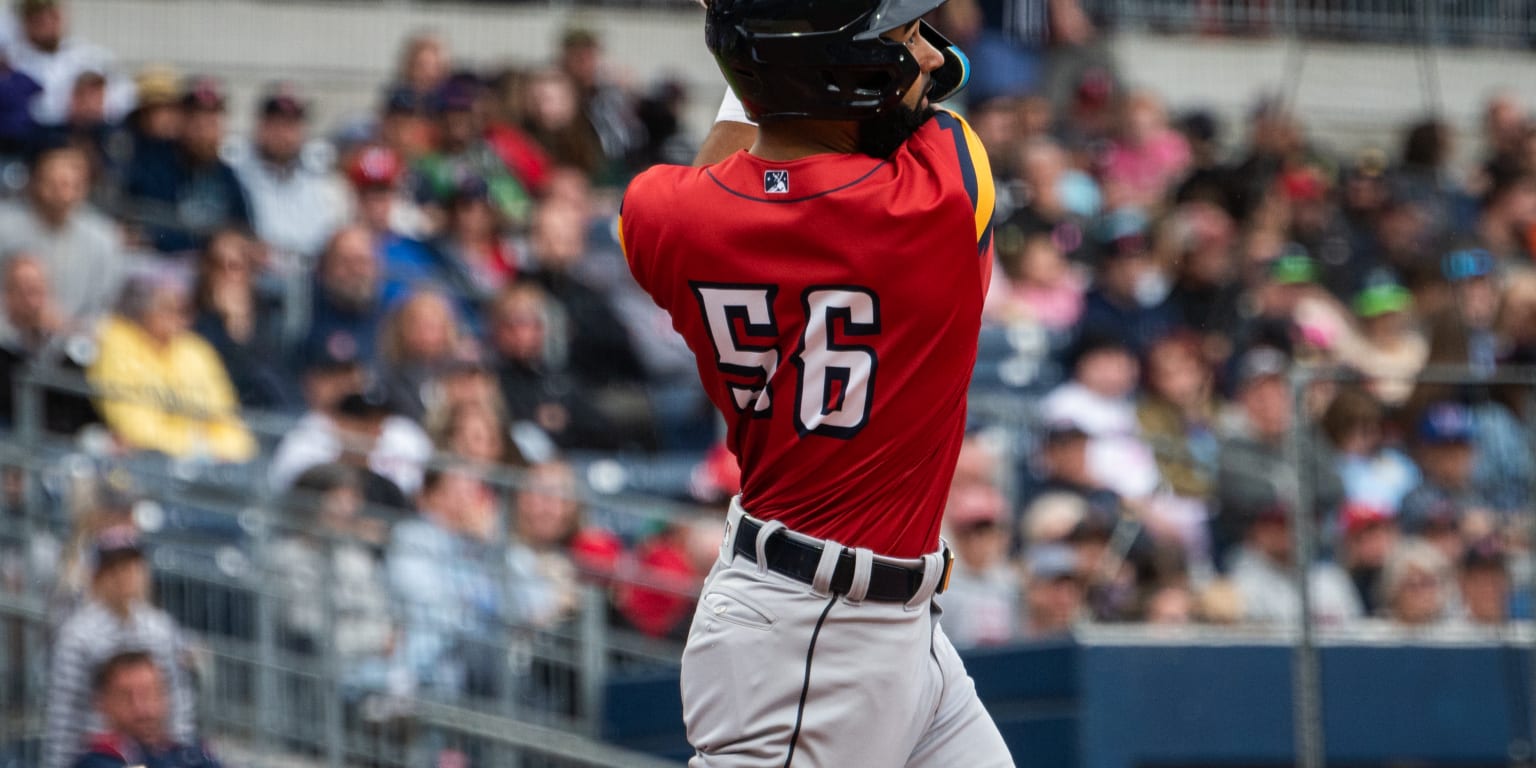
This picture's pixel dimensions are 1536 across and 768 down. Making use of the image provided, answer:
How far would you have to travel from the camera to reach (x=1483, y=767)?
747 cm

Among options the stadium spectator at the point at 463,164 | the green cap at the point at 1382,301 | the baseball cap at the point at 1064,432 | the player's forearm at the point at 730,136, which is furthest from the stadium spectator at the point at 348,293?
the player's forearm at the point at 730,136

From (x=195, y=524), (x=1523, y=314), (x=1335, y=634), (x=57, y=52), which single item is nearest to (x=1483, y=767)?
(x=1335, y=634)

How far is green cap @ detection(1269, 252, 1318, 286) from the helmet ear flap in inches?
287

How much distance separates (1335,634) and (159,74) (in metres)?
6.74

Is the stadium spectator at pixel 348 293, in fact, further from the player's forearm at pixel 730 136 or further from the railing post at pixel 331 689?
the player's forearm at pixel 730 136

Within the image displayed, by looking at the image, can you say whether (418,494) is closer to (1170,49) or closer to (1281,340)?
(1281,340)

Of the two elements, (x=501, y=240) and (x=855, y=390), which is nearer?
(x=855, y=390)

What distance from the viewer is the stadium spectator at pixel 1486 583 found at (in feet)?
23.4

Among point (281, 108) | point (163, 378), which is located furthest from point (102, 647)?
point (281, 108)

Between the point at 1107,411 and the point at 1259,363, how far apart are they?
929 mm

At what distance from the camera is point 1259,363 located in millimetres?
9570

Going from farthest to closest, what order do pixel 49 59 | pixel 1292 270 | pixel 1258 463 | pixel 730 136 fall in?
pixel 1292 270, pixel 49 59, pixel 1258 463, pixel 730 136

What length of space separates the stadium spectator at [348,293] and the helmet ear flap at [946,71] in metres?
5.52

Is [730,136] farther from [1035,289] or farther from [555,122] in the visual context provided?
[555,122]
